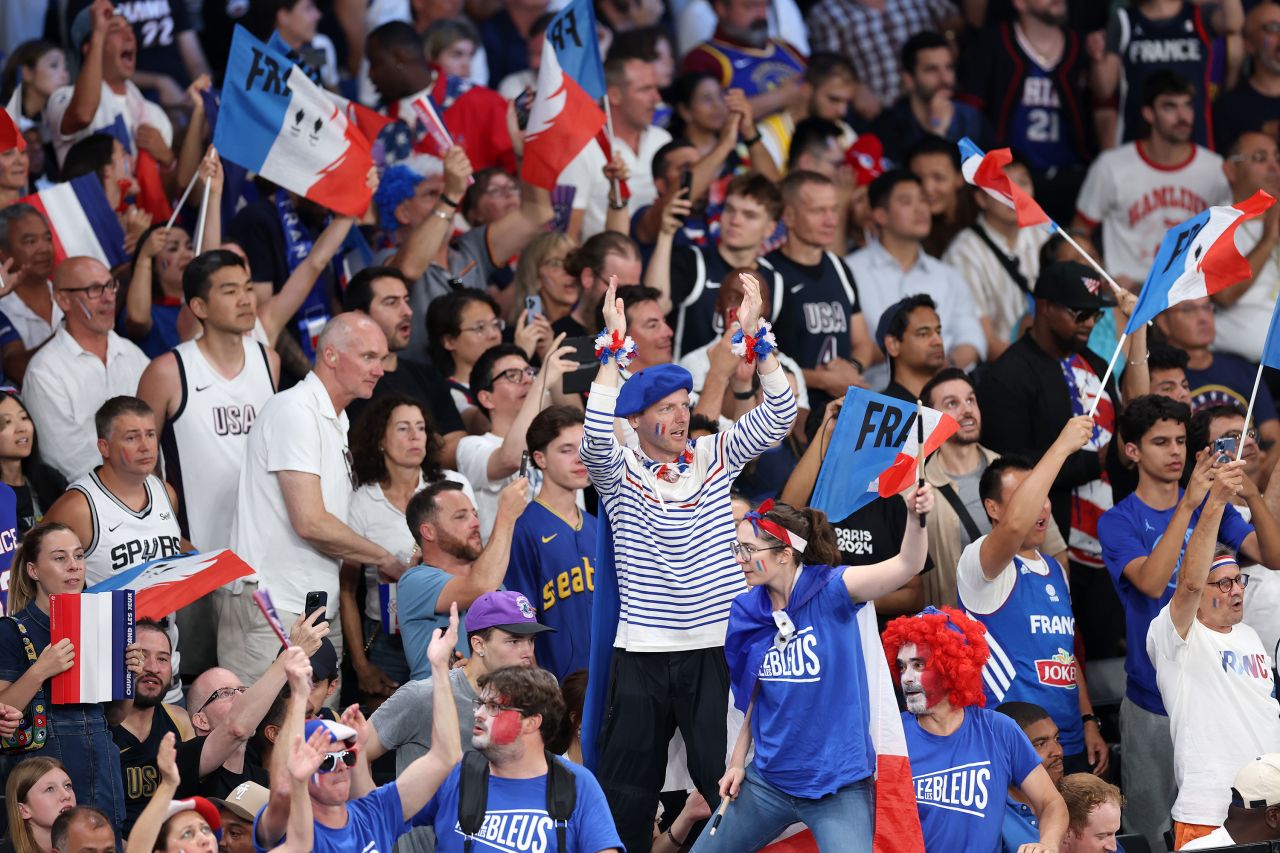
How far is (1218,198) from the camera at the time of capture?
517 inches

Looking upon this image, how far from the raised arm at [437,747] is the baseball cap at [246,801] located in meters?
0.97

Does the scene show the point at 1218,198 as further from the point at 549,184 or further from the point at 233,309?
the point at 233,309

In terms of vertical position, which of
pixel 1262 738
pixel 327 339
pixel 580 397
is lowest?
pixel 1262 738

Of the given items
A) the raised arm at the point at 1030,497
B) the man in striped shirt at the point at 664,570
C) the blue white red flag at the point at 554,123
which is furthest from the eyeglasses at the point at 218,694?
the blue white red flag at the point at 554,123

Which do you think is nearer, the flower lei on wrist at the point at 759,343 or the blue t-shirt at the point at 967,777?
the blue t-shirt at the point at 967,777

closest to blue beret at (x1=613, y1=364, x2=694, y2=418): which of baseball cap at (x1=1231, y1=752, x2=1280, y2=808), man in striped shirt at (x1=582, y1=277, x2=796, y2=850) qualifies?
man in striped shirt at (x1=582, y1=277, x2=796, y2=850)

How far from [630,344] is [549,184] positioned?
3.54 metres

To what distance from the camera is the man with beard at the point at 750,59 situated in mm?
13567

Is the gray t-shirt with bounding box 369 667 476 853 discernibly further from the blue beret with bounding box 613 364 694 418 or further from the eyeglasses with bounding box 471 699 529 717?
the blue beret with bounding box 613 364 694 418

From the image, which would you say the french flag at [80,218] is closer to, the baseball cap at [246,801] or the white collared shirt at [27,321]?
the white collared shirt at [27,321]

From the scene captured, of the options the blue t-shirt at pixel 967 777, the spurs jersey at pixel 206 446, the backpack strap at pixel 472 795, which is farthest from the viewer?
the spurs jersey at pixel 206 446

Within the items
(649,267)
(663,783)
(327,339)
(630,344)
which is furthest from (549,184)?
(663,783)

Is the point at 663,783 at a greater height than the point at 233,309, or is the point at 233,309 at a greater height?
the point at 233,309

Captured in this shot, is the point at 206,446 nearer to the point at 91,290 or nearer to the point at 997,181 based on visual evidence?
the point at 91,290
